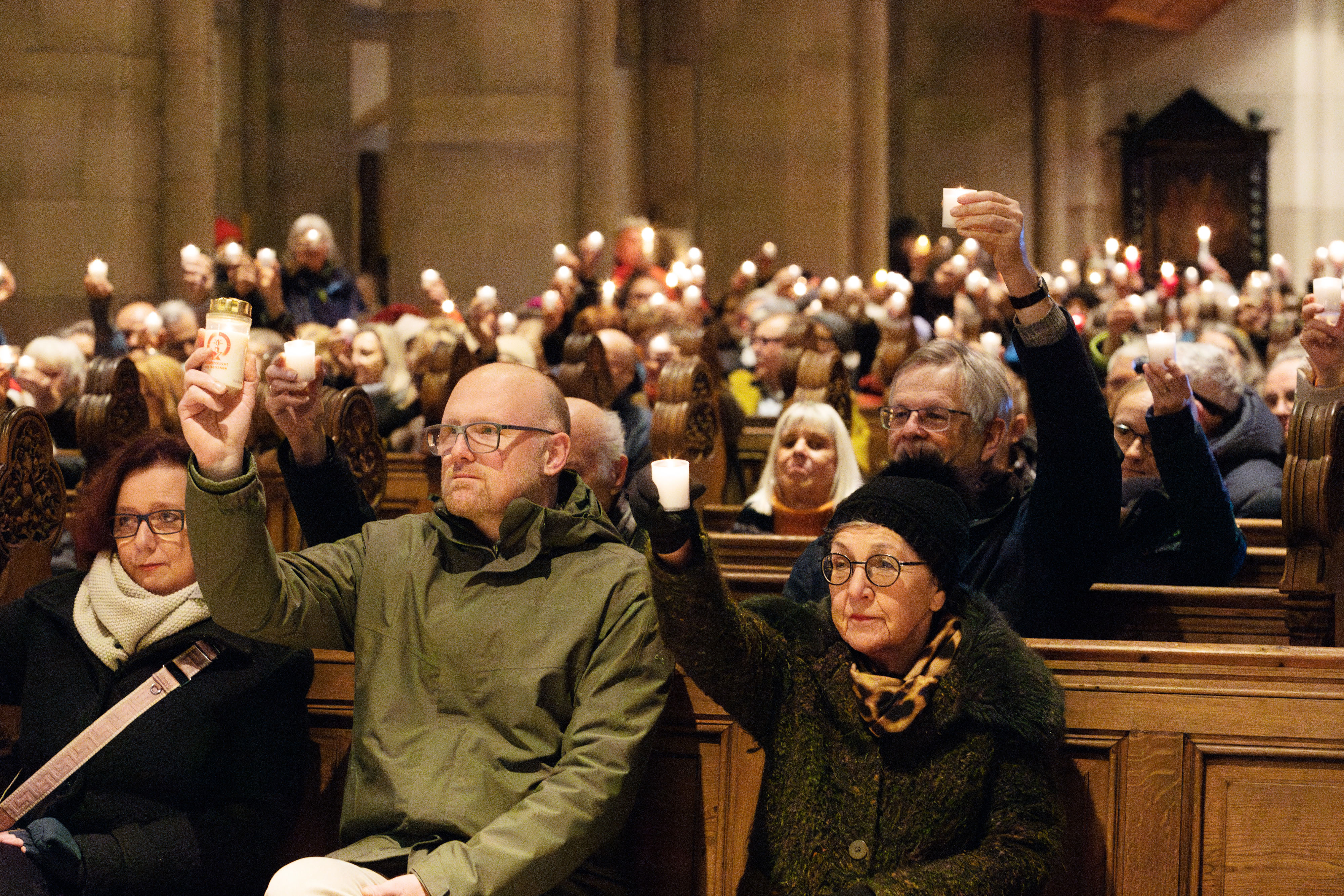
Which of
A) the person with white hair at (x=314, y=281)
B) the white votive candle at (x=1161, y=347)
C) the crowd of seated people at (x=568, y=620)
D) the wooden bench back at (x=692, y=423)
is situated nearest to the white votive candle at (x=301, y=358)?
the crowd of seated people at (x=568, y=620)

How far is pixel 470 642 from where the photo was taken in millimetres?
2922

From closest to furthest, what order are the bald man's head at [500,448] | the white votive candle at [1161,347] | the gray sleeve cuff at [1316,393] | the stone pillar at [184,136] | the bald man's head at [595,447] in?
the bald man's head at [500,448] → the white votive candle at [1161,347] → the gray sleeve cuff at [1316,393] → the bald man's head at [595,447] → the stone pillar at [184,136]

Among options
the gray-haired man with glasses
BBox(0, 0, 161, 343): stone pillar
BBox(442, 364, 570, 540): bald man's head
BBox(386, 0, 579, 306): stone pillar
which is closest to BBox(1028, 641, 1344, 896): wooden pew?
the gray-haired man with glasses

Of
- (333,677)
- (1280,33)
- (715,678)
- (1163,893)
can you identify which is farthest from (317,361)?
(1280,33)

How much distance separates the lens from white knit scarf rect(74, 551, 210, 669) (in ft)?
10.1

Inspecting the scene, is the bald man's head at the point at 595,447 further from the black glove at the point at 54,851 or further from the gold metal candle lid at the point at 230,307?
the black glove at the point at 54,851

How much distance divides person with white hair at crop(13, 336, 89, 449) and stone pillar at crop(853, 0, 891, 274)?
11.3 m

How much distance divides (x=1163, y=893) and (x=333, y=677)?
5.45 ft

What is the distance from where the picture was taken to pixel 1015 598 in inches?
137

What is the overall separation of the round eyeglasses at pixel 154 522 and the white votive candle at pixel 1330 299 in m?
2.62

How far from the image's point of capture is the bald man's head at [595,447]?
13.4 ft

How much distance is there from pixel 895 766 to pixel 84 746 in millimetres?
1499

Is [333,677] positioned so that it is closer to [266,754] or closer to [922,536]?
[266,754]

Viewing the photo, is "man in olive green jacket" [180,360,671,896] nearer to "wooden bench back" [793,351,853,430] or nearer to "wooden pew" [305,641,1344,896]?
"wooden pew" [305,641,1344,896]
